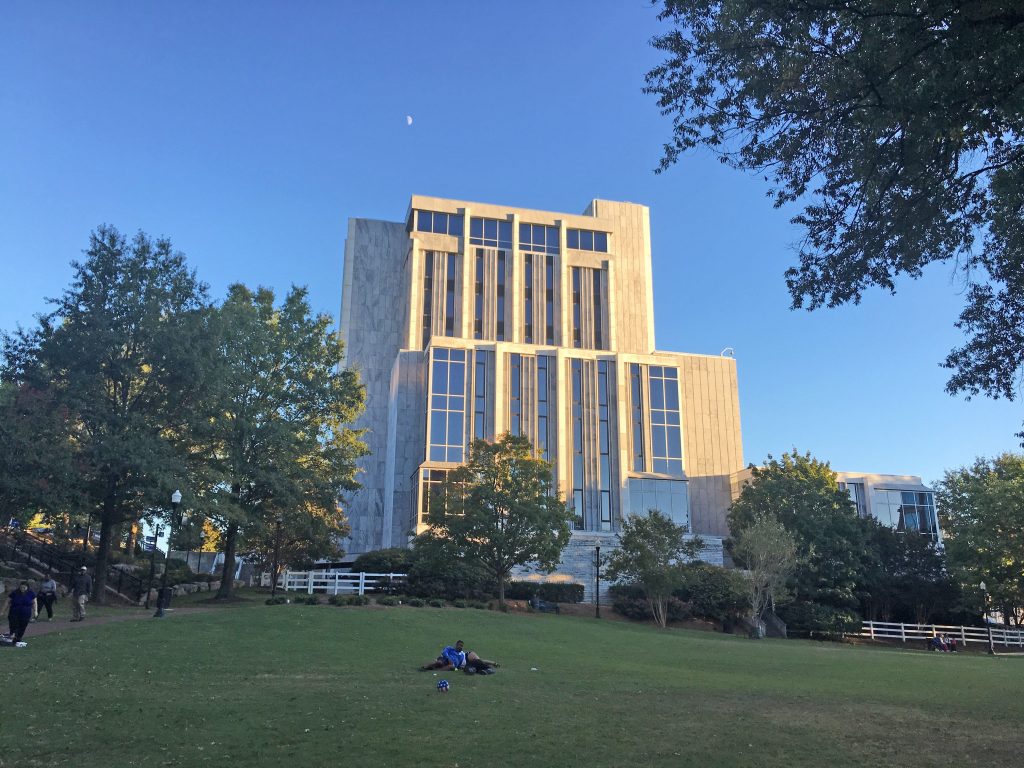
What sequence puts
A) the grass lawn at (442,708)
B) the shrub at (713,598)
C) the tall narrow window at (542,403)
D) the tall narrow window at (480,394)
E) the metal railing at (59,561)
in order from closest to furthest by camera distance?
the grass lawn at (442,708) < the metal railing at (59,561) < the shrub at (713,598) < the tall narrow window at (480,394) < the tall narrow window at (542,403)

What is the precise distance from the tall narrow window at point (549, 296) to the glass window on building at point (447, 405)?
10.6 m

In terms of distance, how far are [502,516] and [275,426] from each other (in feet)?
35.6

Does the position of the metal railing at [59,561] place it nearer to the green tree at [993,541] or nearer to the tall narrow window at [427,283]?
the tall narrow window at [427,283]

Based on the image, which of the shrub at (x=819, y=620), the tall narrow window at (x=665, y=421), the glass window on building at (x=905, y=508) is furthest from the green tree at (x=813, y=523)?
the glass window on building at (x=905, y=508)

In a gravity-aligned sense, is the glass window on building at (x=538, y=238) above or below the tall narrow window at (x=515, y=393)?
above

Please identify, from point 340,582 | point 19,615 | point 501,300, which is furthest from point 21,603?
point 501,300

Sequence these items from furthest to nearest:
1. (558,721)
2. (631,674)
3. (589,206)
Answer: (589,206)
(631,674)
(558,721)

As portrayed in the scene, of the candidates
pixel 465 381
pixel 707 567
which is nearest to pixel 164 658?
pixel 707 567

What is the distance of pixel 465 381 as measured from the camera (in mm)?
57156

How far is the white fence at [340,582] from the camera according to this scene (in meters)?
35.9

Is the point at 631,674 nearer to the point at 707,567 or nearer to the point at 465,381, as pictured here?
the point at 707,567

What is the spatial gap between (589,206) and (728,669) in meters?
60.1

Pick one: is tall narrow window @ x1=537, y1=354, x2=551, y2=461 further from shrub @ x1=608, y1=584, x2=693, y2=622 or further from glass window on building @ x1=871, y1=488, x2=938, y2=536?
glass window on building @ x1=871, y1=488, x2=938, y2=536

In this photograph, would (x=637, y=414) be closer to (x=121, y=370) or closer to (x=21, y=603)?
(x=121, y=370)
